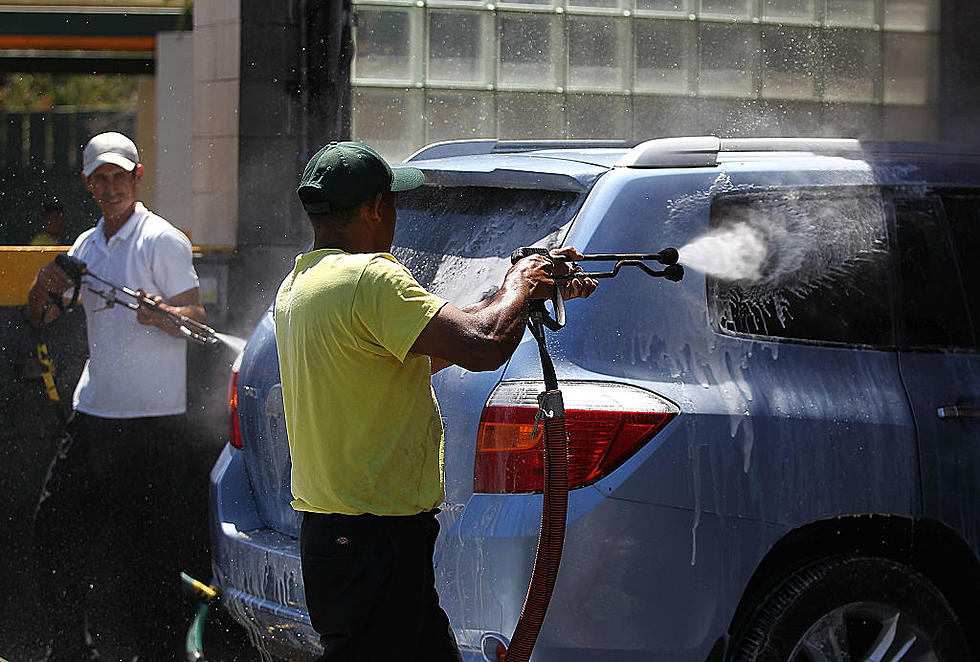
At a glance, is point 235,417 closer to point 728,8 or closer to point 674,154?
point 674,154

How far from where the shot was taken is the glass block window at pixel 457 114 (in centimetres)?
835

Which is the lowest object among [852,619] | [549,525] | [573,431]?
[852,619]

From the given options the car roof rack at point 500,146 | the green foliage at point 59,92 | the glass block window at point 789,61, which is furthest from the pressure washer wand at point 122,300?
the green foliage at point 59,92

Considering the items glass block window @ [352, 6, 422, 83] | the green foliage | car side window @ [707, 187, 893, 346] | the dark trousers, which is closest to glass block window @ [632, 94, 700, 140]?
glass block window @ [352, 6, 422, 83]

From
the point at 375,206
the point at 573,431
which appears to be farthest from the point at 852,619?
the point at 375,206

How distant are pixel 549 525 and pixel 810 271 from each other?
1071 mm

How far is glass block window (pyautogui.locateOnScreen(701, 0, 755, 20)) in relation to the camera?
8.24m

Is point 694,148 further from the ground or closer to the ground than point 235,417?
further from the ground

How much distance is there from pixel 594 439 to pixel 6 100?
21167mm

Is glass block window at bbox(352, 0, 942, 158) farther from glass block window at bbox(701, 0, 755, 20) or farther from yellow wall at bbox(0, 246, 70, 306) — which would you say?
yellow wall at bbox(0, 246, 70, 306)

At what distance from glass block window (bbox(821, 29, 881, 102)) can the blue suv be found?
473cm

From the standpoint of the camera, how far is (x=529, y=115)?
841 cm

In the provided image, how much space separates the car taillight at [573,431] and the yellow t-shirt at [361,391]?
20cm

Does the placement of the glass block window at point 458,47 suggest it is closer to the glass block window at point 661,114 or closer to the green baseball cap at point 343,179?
the glass block window at point 661,114
